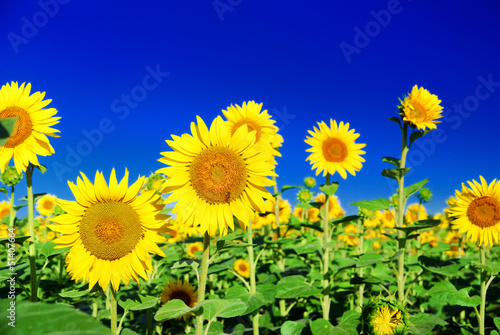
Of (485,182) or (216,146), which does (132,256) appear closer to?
(216,146)

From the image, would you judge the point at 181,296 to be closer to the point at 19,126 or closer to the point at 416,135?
the point at 19,126

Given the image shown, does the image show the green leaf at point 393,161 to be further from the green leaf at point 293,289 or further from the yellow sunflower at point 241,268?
the yellow sunflower at point 241,268

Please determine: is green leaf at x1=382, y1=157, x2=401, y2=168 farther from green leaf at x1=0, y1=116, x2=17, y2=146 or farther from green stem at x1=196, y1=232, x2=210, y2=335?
green leaf at x1=0, y1=116, x2=17, y2=146

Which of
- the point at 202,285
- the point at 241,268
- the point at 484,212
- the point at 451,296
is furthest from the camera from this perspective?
the point at 241,268

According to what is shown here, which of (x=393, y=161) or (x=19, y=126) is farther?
(x=393, y=161)

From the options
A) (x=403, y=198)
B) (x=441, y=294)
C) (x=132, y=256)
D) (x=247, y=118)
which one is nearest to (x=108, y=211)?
(x=132, y=256)

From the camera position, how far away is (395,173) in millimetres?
3160

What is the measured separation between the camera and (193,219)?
2.02 metres

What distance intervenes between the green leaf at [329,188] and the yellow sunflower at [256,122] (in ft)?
2.24

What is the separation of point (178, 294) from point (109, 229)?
1.94 meters

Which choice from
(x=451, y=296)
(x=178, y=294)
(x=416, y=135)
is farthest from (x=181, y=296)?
(x=416, y=135)

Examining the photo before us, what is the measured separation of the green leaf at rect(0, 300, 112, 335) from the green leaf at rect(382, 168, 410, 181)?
2998 millimetres

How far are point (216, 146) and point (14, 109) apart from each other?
1585 mm

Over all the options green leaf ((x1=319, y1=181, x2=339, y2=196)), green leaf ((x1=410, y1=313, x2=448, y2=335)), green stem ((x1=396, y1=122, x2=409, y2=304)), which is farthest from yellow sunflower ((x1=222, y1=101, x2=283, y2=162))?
green leaf ((x1=410, y1=313, x2=448, y2=335))
